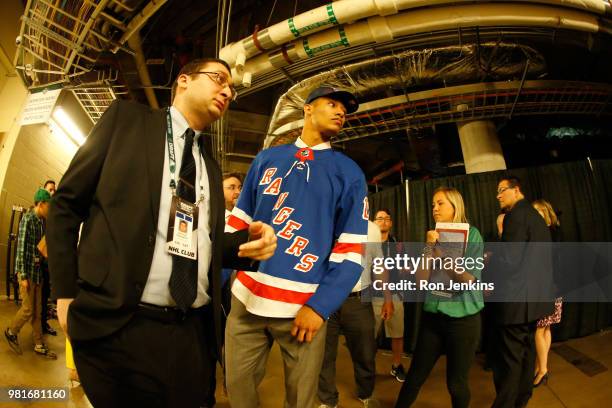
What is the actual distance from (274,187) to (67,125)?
569 centimetres

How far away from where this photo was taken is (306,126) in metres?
1.62

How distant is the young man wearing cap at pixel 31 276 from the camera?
3.28 m

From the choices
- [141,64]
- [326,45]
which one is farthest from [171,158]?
[141,64]

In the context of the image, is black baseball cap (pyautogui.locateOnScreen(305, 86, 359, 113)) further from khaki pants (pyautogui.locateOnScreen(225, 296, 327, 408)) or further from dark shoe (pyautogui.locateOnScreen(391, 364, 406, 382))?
dark shoe (pyautogui.locateOnScreen(391, 364, 406, 382))

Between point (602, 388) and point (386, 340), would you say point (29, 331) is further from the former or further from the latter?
point (602, 388)

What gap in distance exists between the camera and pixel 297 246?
1313mm

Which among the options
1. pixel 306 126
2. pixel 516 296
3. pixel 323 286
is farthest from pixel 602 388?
pixel 306 126

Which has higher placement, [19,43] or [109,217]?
[19,43]

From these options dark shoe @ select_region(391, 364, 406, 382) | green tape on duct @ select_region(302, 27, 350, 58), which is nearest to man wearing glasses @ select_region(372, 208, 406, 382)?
dark shoe @ select_region(391, 364, 406, 382)

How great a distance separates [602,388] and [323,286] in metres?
3.20

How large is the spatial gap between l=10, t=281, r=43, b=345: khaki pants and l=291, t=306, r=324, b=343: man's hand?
3464 millimetres

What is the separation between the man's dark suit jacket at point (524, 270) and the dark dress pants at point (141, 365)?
2089 millimetres

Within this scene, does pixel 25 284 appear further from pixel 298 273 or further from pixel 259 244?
pixel 259 244

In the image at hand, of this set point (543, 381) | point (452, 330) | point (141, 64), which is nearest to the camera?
point (452, 330)
